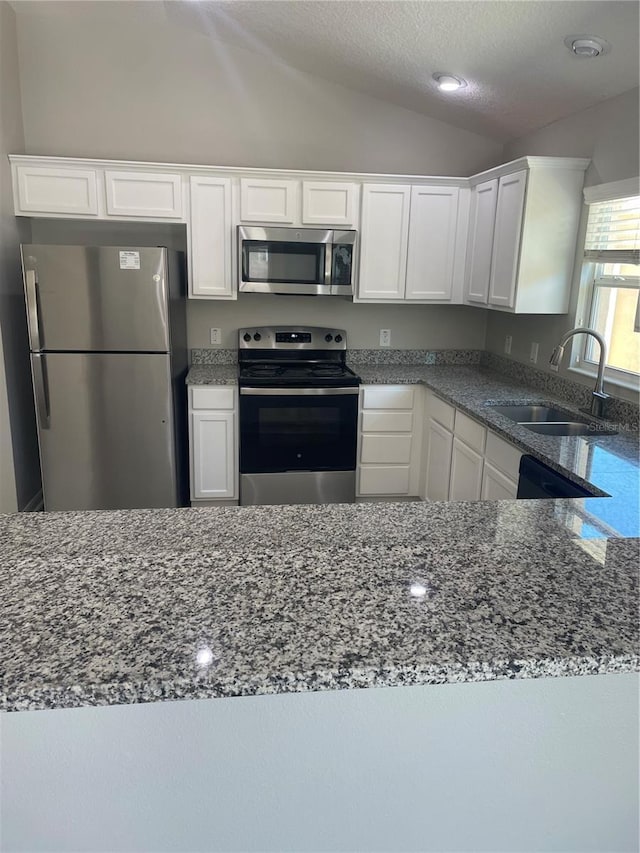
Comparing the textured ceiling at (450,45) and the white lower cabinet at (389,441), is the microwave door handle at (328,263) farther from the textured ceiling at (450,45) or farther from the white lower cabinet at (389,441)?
the textured ceiling at (450,45)

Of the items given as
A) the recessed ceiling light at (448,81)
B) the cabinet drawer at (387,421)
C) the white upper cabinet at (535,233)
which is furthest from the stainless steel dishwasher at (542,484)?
the recessed ceiling light at (448,81)

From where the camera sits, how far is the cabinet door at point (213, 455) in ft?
11.7

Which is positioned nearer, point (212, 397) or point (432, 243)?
point (212, 397)

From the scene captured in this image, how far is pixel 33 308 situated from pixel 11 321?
27 centimetres

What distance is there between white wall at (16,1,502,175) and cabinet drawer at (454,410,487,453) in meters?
1.87

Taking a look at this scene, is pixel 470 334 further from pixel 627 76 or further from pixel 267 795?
pixel 267 795

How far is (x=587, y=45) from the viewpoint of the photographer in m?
2.31

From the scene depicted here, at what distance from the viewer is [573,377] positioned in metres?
3.16

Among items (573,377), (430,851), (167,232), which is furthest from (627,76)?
(430,851)

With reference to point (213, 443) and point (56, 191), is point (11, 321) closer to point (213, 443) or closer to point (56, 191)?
point (56, 191)

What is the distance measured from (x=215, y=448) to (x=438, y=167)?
238cm

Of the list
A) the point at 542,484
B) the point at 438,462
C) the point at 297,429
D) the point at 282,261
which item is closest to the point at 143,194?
the point at 282,261

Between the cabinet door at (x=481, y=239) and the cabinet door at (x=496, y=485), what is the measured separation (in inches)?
49.2

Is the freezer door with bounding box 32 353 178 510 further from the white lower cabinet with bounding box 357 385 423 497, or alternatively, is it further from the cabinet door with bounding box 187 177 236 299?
the white lower cabinet with bounding box 357 385 423 497
